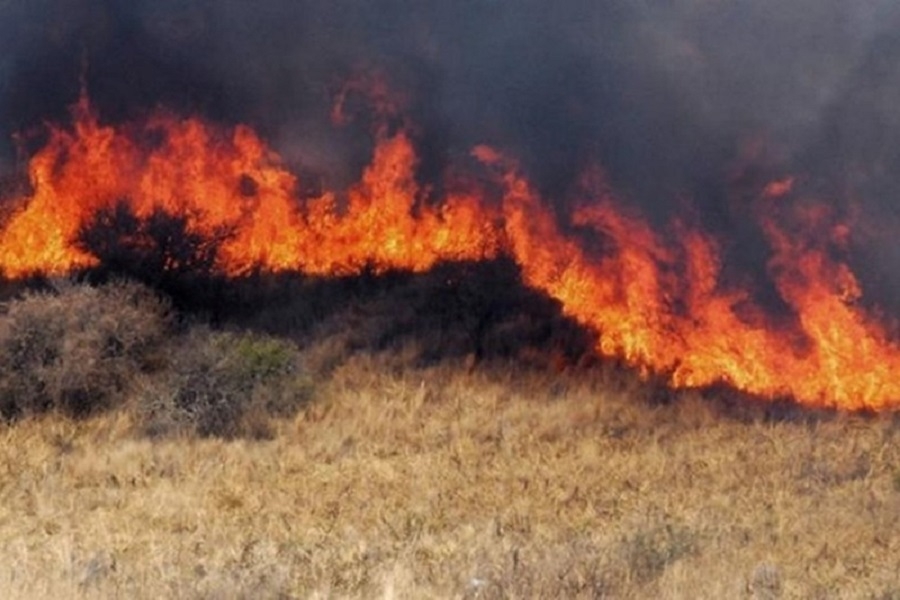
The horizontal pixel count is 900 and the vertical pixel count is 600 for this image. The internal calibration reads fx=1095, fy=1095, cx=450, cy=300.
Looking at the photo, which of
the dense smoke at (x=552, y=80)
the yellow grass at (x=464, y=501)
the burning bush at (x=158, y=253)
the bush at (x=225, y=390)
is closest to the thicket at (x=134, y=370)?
the bush at (x=225, y=390)

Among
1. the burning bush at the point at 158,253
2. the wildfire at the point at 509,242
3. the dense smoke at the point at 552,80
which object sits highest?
the dense smoke at the point at 552,80

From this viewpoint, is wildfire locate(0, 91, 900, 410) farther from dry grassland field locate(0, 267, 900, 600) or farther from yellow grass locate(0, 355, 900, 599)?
yellow grass locate(0, 355, 900, 599)

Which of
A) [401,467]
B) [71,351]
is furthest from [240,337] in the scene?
[401,467]

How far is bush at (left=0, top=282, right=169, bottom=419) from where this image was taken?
559 inches

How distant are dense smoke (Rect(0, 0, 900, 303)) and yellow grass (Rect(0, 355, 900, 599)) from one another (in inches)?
200

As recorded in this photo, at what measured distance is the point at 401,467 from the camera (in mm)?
11812

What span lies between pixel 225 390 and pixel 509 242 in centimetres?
691

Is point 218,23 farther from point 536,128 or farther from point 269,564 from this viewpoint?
point 269,564

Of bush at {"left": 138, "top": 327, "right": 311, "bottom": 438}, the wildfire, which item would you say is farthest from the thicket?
the wildfire

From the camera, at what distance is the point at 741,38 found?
19.5 meters

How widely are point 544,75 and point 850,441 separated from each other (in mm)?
11626

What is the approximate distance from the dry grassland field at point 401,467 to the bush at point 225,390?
0.09ft

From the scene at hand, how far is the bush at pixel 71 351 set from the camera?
46.6 feet

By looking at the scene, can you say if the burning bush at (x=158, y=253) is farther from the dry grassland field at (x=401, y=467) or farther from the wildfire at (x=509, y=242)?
the dry grassland field at (x=401, y=467)
